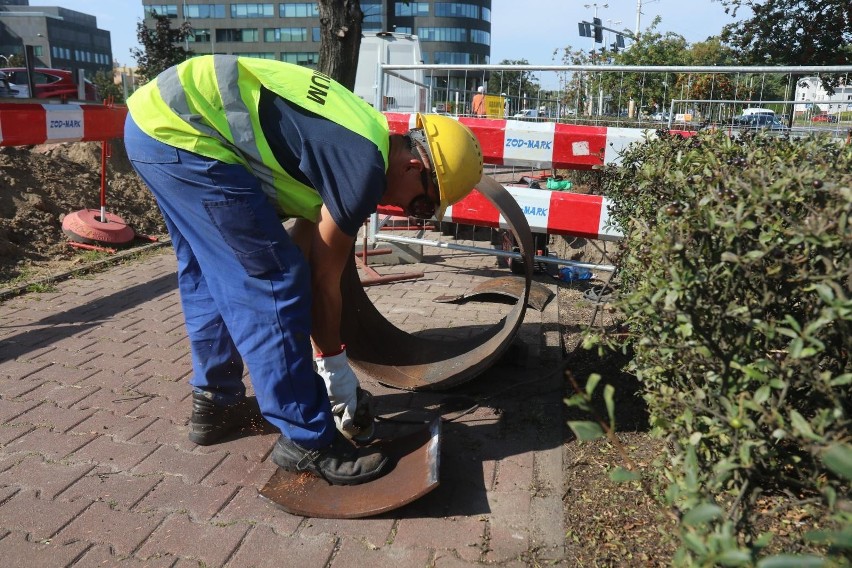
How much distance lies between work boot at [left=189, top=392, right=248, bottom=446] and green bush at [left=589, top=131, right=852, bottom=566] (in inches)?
79.4

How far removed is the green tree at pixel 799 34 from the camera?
1169cm

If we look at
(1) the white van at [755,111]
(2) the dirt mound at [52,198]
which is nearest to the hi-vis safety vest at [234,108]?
(2) the dirt mound at [52,198]

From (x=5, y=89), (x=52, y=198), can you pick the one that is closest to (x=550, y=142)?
(x=52, y=198)

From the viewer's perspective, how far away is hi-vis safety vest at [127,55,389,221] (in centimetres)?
266

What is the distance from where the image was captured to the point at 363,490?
284 centimetres

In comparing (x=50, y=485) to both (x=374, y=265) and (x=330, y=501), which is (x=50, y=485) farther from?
(x=374, y=265)

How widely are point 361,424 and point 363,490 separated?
0.38 metres

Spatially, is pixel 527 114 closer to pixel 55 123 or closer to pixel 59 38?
pixel 55 123

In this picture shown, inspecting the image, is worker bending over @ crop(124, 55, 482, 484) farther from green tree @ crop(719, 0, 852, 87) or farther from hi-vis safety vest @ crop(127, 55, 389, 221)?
green tree @ crop(719, 0, 852, 87)

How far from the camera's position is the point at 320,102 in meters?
2.66

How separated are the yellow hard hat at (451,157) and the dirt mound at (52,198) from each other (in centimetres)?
494

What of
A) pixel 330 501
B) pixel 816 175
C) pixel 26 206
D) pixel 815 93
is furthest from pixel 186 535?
pixel 815 93

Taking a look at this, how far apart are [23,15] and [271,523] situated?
328 ft

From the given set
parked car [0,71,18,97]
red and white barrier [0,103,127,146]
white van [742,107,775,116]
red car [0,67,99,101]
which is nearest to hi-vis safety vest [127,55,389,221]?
red and white barrier [0,103,127,146]
